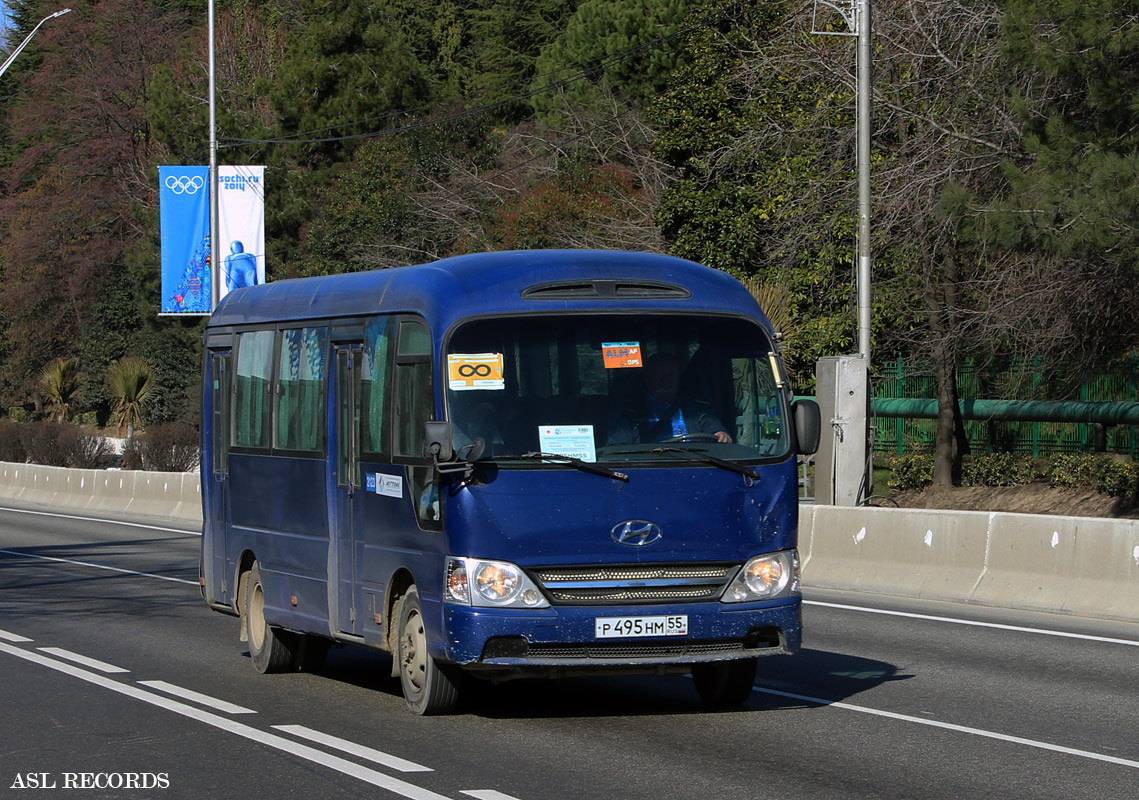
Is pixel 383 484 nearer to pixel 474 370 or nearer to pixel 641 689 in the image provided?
pixel 474 370

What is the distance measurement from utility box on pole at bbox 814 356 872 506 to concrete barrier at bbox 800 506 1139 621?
111 inches

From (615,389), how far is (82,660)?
5116 millimetres

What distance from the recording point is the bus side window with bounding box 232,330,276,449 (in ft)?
39.9

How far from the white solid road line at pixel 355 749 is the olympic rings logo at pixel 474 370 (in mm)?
2058

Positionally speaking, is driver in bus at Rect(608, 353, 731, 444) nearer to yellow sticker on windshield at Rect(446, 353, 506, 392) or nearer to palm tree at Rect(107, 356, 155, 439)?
yellow sticker on windshield at Rect(446, 353, 506, 392)

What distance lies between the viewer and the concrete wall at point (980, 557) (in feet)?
49.2

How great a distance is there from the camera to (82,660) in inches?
487

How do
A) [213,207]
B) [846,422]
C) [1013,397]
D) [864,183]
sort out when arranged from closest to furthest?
[846,422] → [864,183] → [1013,397] → [213,207]

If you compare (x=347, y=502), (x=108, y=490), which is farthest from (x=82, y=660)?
(x=108, y=490)

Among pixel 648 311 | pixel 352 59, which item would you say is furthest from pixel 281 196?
pixel 648 311

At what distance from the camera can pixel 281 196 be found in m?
60.2

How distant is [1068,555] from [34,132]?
67136 mm

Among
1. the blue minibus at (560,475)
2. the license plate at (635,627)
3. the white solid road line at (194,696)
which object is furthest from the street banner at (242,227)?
the license plate at (635,627)

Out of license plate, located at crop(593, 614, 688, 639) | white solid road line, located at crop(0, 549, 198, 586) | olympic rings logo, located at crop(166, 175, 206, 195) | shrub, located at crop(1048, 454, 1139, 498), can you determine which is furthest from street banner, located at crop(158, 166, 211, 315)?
license plate, located at crop(593, 614, 688, 639)
